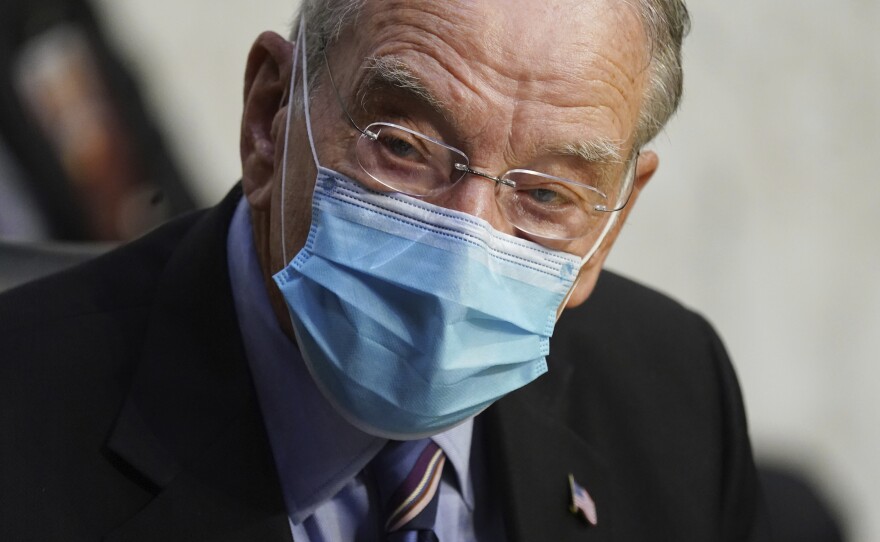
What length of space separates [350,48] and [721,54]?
16.5 feet

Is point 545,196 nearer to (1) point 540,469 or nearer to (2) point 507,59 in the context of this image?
(2) point 507,59

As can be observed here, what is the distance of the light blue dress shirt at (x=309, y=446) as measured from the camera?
7.04 feet

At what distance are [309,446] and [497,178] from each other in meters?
0.65

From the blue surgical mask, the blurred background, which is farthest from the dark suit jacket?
the blurred background

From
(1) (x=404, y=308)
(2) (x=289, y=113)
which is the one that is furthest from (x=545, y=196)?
(2) (x=289, y=113)

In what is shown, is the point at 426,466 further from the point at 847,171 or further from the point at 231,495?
the point at 847,171

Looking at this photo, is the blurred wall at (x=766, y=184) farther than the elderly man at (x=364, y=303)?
Yes

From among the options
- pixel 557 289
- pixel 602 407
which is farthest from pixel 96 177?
pixel 557 289

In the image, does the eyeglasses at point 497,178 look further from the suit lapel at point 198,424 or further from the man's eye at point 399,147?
the suit lapel at point 198,424

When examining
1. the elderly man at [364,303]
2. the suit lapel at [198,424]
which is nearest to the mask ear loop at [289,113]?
the elderly man at [364,303]

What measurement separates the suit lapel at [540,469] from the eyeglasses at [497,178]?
0.53 meters

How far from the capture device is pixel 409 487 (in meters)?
2.16

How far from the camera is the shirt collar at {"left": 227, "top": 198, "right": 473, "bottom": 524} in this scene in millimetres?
2145

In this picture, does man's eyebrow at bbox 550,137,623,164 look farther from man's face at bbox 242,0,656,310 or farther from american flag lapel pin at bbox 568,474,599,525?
american flag lapel pin at bbox 568,474,599,525
